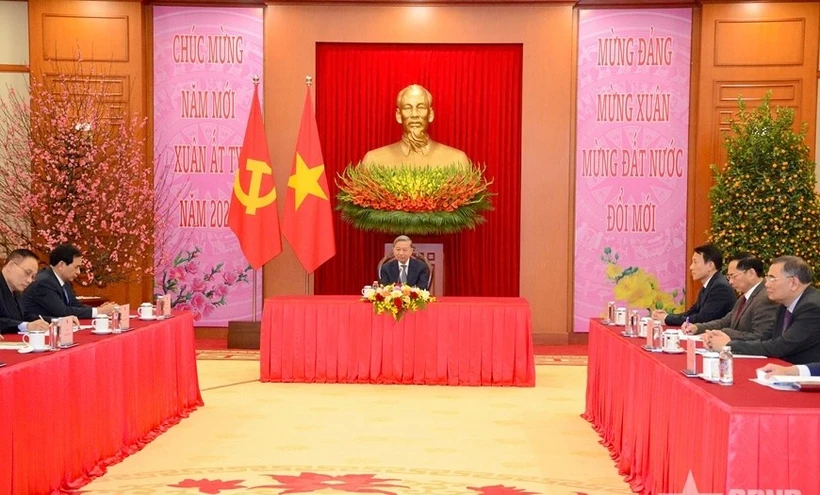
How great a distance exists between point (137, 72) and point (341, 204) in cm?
258

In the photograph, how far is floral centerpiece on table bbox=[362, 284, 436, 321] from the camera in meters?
7.52

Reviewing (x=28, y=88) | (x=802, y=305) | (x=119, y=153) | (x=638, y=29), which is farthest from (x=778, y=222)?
(x=28, y=88)

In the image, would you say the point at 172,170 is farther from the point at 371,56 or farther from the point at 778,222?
the point at 778,222

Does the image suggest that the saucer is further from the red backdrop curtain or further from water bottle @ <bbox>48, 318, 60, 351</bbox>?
the red backdrop curtain

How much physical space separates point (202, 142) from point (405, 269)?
333cm

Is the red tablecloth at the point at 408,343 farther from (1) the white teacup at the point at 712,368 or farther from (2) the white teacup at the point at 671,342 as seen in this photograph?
(1) the white teacup at the point at 712,368

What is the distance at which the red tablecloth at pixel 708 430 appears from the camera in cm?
315

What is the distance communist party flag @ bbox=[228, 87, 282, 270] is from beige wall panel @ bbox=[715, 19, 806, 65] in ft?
15.7

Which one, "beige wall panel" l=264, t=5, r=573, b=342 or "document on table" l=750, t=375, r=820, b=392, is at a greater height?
"beige wall panel" l=264, t=5, r=573, b=342

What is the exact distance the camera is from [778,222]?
9055 millimetres

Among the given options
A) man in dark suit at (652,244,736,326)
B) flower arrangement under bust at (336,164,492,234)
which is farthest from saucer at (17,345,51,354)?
flower arrangement under bust at (336,164,492,234)

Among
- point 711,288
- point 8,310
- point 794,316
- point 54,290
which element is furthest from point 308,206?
point 794,316

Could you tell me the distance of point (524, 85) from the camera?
10.3 m

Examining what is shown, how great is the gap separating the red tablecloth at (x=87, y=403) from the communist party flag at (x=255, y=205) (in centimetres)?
281
